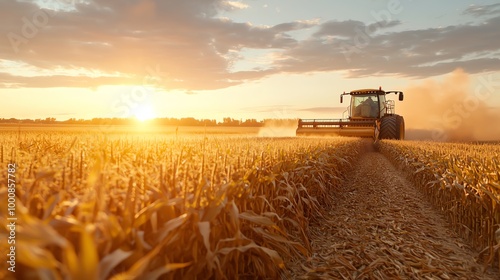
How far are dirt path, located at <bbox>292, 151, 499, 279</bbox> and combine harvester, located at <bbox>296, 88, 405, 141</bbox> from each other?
1328 centimetres

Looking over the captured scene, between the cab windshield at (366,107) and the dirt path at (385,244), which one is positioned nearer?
the dirt path at (385,244)

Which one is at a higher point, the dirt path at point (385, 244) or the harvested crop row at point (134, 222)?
the harvested crop row at point (134, 222)

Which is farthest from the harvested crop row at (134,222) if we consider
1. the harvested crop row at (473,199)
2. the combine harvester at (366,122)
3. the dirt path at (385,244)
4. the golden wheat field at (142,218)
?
the combine harvester at (366,122)

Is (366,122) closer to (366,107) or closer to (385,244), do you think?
(366,107)

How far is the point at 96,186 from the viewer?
2.13m

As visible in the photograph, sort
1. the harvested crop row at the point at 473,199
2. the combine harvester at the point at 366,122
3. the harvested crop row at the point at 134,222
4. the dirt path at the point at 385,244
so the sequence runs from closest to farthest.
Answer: the harvested crop row at the point at 134,222, the dirt path at the point at 385,244, the harvested crop row at the point at 473,199, the combine harvester at the point at 366,122

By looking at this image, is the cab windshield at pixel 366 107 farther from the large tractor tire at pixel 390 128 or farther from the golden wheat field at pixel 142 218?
the golden wheat field at pixel 142 218

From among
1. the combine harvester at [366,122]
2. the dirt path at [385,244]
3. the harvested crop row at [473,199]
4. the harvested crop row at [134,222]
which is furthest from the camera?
the combine harvester at [366,122]

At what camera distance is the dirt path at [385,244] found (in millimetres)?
4398

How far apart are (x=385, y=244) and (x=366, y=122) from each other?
17.9 m

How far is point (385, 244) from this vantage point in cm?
529

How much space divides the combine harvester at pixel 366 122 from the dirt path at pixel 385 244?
13275 millimetres

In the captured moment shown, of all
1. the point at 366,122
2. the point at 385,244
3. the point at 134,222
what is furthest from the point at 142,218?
the point at 366,122

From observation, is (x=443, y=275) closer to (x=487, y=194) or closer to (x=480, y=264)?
(x=480, y=264)
